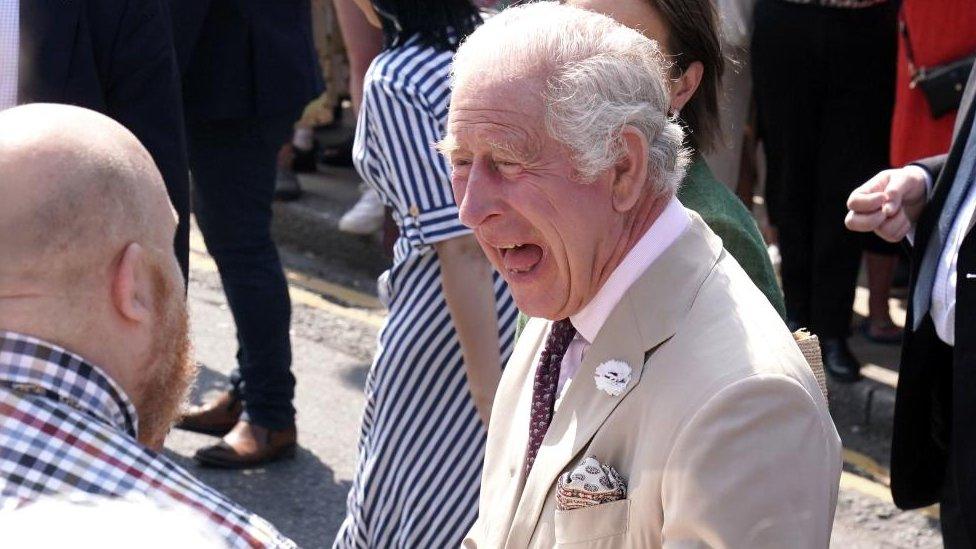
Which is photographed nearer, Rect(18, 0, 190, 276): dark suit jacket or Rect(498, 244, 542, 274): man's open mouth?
Rect(498, 244, 542, 274): man's open mouth

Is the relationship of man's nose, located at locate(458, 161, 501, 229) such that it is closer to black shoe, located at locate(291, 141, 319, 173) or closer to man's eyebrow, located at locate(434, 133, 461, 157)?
man's eyebrow, located at locate(434, 133, 461, 157)

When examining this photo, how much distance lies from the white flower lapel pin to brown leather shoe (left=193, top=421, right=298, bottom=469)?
109 inches

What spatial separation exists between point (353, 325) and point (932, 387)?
354 cm

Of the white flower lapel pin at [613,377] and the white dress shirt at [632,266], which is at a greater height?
the white dress shirt at [632,266]

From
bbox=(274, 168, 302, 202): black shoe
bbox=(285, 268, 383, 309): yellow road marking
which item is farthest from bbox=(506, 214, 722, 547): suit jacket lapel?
bbox=(274, 168, 302, 202): black shoe

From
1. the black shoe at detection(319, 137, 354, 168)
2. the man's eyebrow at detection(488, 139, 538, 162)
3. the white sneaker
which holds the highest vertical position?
the man's eyebrow at detection(488, 139, 538, 162)

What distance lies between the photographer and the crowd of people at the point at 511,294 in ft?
5.39

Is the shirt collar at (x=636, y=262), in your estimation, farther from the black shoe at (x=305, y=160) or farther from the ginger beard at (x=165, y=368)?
the black shoe at (x=305, y=160)

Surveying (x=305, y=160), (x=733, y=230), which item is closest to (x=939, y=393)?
(x=733, y=230)

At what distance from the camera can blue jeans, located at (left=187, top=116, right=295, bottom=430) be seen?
442 centimetres

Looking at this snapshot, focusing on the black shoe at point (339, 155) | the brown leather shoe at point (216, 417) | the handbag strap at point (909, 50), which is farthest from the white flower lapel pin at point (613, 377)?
the black shoe at point (339, 155)

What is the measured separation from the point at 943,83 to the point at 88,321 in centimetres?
338

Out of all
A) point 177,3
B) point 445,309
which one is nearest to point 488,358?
point 445,309

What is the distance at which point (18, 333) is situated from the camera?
5.30ft
